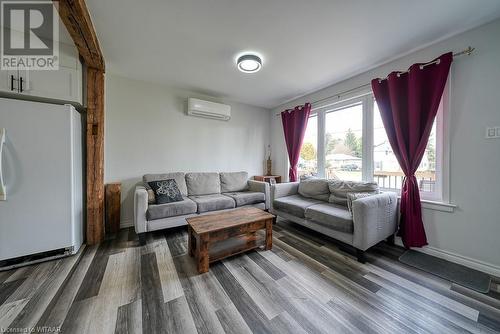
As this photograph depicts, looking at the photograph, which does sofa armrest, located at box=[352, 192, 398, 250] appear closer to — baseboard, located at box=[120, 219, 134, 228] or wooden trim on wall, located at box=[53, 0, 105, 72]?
wooden trim on wall, located at box=[53, 0, 105, 72]

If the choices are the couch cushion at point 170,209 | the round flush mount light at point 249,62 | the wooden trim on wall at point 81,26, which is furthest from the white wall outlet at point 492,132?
the wooden trim on wall at point 81,26

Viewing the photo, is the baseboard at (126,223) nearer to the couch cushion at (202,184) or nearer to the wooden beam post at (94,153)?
the wooden beam post at (94,153)

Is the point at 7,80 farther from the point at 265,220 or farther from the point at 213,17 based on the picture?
the point at 265,220

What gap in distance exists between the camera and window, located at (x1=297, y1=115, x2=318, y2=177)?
3.62m

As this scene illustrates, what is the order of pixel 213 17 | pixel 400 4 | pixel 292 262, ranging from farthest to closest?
1. pixel 292 262
2. pixel 213 17
3. pixel 400 4

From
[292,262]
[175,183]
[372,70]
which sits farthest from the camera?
[175,183]

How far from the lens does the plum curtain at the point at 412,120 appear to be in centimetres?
199

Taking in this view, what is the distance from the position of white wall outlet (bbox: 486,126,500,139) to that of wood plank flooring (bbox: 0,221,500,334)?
52.5 inches

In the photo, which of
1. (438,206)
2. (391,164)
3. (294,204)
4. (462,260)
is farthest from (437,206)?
(294,204)

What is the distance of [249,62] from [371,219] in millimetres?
2335

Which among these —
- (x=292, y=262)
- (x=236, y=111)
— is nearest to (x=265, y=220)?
(x=292, y=262)

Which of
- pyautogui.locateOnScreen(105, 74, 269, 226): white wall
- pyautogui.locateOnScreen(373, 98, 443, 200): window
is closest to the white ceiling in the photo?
pyautogui.locateOnScreen(105, 74, 269, 226): white wall

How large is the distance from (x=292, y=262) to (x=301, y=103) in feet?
10.0

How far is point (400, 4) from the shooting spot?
1540 mm
